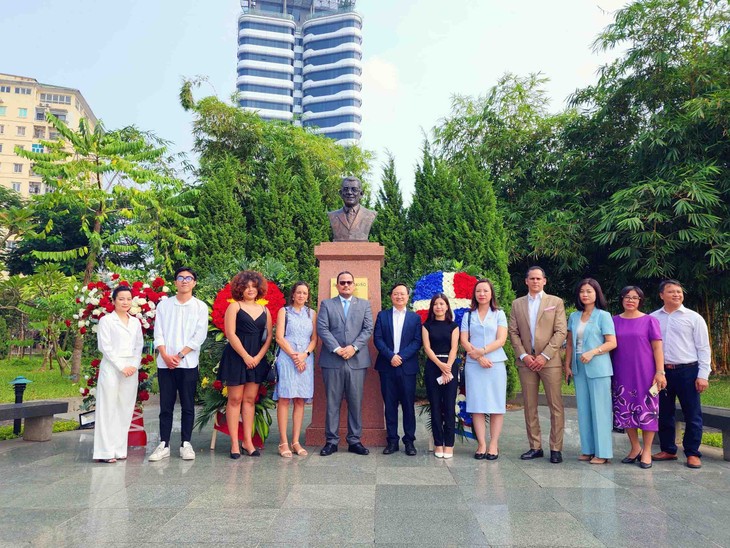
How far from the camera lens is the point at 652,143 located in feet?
34.9

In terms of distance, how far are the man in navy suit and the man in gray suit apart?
16cm

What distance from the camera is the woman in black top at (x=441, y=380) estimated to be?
17.5 ft

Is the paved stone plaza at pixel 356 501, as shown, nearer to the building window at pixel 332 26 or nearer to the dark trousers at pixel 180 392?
the dark trousers at pixel 180 392

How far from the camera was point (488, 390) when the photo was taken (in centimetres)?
531

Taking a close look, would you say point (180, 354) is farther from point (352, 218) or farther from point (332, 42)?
point (332, 42)

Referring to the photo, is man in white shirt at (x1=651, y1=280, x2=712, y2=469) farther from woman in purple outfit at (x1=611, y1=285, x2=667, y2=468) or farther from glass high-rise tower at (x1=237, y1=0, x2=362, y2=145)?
glass high-rise tower at (x1=237, y1=0, x2=362, y2=145)

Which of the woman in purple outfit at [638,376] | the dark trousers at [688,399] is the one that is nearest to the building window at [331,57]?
the woman in purple outfit at [638,376]

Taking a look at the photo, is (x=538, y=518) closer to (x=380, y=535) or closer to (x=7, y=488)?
(x=380, y=535)

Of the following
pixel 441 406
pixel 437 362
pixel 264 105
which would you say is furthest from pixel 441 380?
pixel 264 105

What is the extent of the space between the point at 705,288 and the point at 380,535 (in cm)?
1107

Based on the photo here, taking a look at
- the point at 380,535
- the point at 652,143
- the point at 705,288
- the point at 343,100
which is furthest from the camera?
the point at 343,100

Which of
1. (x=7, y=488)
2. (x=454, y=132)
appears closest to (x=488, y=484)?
(x=7, y=488)

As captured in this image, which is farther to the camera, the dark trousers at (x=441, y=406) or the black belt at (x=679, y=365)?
the dark trousers at (x=441, y=406)

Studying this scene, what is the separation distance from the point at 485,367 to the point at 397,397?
89 centimetres
